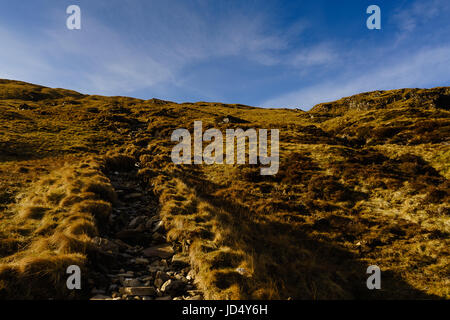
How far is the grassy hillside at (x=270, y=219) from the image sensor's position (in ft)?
21.8

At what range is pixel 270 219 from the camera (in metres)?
13.2

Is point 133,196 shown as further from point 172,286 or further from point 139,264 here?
point 172,286

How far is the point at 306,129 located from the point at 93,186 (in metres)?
39.2

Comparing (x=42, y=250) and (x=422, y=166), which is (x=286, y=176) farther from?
(x=42, y=250)

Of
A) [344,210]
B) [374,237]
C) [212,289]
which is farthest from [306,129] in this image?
[212,289]

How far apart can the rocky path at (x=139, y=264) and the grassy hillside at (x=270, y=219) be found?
0.36 metres

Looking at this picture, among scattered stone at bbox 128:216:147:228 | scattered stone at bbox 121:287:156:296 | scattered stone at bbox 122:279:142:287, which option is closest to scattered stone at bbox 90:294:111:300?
scattered stone at bbox 121:287:156:296

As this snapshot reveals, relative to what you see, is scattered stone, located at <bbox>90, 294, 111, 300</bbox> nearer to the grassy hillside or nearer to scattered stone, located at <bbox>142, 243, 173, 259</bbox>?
the grassy hillside

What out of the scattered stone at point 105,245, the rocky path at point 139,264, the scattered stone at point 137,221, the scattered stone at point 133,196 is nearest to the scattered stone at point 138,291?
the rocky path at point 139,264

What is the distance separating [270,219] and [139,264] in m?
8.21

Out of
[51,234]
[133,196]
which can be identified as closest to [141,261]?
[51,234]

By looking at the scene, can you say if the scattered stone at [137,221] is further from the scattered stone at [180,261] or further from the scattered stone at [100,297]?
the scattered stone at [100,297]

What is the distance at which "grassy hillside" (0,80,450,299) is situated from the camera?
21.8ft

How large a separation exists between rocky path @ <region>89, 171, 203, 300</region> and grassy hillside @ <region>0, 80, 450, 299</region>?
362 mm
